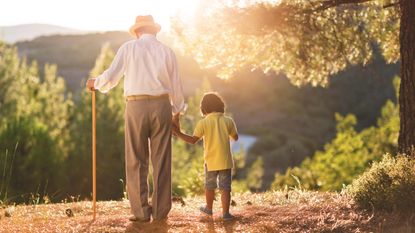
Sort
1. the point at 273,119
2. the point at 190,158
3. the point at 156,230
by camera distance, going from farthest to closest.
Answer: the point at 273,119, the point at 190,158, the point at 156,230

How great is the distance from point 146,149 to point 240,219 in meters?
1.22

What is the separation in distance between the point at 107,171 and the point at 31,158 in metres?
6.62

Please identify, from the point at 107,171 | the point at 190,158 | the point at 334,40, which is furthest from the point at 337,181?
the point at 334,40

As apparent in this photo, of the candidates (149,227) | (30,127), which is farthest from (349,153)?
(149,227)

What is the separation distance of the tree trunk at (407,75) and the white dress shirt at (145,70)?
3.89 metres

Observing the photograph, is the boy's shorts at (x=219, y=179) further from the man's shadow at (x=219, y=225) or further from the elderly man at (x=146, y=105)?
the elderly man at (x=146, y=105)

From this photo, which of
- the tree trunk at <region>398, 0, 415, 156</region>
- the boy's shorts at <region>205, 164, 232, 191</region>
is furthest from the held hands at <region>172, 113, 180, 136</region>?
the tree trunk at <region>398, 0, 415, 156</region>

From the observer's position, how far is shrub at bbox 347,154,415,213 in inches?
262

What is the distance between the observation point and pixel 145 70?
6.34 m

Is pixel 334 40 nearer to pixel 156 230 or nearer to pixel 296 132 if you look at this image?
pixel 156 230

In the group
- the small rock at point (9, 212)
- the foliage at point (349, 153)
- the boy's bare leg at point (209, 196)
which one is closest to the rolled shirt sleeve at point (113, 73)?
the boy's bare leg at point (209, 196)

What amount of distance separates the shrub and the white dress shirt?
223cm

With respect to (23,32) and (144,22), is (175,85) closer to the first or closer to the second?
(144,22)

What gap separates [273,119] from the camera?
10206 centimetres
